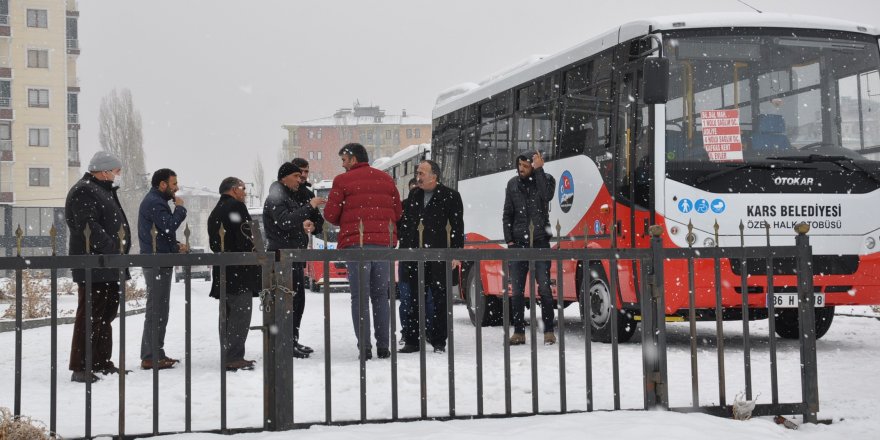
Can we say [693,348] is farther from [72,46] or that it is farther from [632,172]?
[72,46]

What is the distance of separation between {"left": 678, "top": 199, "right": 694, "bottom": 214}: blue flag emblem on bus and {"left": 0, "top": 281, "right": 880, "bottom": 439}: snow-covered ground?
55.8 inches

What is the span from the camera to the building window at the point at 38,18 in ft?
209

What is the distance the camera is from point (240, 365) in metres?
8.95

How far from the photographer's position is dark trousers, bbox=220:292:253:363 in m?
8.95

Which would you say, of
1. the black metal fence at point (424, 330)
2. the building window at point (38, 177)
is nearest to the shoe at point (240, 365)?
the black metal fence at point (424, 330)

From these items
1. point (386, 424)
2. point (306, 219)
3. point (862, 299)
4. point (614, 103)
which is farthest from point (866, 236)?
point (386, 424)

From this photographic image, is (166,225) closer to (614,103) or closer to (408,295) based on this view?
(408,295)

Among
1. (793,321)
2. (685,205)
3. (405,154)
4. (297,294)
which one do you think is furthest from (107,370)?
(405,154)

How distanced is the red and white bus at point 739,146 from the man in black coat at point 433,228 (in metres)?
0.48

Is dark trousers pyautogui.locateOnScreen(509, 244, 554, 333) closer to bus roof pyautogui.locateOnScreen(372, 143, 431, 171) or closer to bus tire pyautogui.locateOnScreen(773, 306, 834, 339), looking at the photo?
bus tire pyautogui.locateOnScreen(773, 306, 834, 339)

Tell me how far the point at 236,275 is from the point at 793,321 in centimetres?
674

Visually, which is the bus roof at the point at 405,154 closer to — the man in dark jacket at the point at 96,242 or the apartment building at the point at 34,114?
the man in dark jacket at the point at 96,242

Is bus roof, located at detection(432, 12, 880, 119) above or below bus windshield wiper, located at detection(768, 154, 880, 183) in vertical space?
above

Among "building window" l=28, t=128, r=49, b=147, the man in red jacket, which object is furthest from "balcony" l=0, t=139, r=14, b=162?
the man in red jacket
